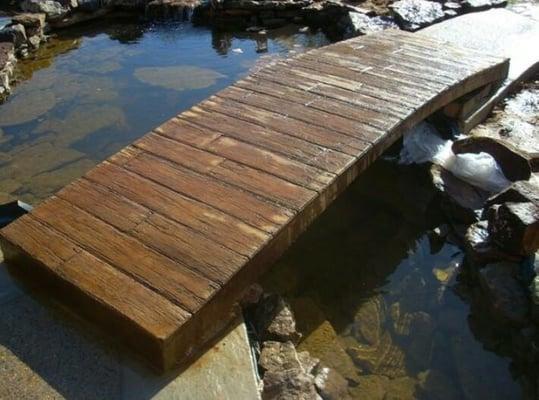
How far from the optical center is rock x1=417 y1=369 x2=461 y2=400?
3451 millimetres

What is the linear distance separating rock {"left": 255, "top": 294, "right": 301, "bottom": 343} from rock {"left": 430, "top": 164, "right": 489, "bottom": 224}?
6.54 feet

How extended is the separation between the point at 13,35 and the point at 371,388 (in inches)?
Answer: 329

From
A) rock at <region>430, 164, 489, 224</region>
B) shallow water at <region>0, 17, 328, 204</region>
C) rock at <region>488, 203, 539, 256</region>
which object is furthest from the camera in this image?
shallow water at <region>0, 17, 328, 204</region>

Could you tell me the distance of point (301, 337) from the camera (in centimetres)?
372

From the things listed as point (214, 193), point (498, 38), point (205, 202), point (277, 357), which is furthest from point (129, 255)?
point (498, 38)

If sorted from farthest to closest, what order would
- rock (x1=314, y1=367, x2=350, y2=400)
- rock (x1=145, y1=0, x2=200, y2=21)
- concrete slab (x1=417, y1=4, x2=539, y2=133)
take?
1. rock (x1=145, y1=0, x2=200, y2=21)
2. concrete slab (x1=417, y1=4, x2=539, y2=133)
3. rock (x1=314, y1=367, x2=350, y2=400)

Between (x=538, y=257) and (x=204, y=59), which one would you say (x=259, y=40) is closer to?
(x=204, y=59)

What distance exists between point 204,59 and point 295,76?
409cm

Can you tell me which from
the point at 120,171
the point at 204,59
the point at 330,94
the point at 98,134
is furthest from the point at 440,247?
the point at 204,59

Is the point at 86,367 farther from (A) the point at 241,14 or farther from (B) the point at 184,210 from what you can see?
(A) the point at 241,14

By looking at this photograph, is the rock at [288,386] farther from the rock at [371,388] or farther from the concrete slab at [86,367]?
the rock at [371,388]

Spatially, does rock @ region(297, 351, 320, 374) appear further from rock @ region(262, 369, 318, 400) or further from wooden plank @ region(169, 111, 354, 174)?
wooden plank @ region(169, 111, 354, 174)

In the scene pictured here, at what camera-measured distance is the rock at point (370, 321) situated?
3838 millimetres

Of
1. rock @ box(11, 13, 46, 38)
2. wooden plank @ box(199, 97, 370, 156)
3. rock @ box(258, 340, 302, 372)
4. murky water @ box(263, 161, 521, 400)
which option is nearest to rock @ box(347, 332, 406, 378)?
murky water @ box(263, 161, 521, 400)
